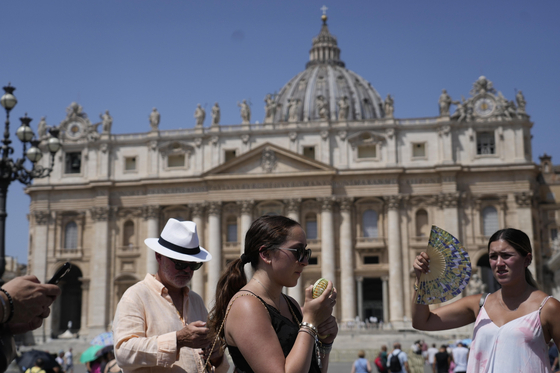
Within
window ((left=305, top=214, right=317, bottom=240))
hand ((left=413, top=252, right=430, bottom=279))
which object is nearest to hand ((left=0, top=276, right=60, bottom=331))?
hand ((left=413, top=252, right=430, bottom=279))

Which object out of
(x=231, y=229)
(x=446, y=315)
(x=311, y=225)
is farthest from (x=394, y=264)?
(x=446, y=315)

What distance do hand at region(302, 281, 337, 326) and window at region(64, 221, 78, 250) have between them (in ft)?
172

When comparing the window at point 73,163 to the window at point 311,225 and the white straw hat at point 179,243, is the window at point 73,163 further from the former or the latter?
the white straw hat at point 179,243

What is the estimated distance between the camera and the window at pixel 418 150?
51.1 m

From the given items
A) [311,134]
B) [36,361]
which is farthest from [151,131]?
[36,361]

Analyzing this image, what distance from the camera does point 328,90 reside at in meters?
82.8

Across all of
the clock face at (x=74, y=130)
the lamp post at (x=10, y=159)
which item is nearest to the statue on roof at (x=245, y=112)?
the clock face at (x=74, y=130)

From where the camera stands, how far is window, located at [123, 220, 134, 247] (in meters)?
53.4

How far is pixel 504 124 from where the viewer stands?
1988 inches

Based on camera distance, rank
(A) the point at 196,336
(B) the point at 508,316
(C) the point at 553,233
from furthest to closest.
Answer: (C) the point at 553,233, (B) the point at 508,316, (A) the point at 196,336

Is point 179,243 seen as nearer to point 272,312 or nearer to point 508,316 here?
point 272,312

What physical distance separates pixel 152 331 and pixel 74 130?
52.8 metres

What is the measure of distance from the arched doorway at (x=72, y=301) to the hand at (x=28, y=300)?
53.0 metres

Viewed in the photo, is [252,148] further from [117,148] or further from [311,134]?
[117,148]
